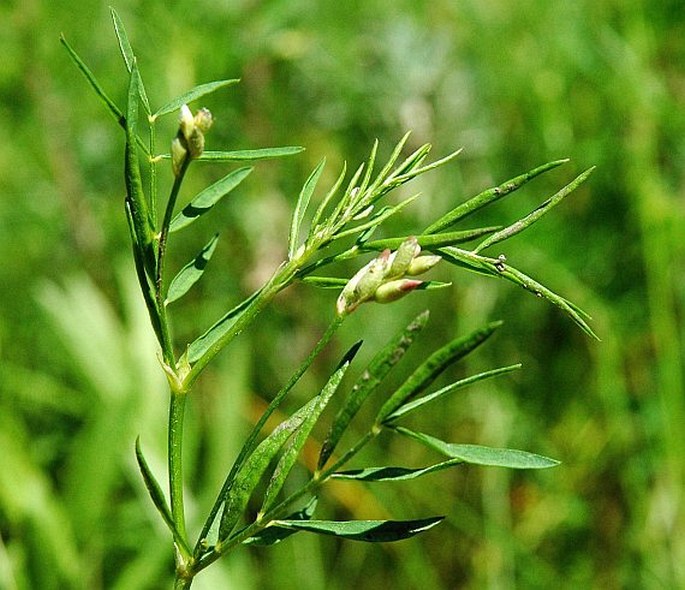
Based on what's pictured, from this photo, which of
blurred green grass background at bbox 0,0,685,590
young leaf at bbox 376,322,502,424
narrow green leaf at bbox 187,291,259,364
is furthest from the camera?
blurred green grass background at bbox 0,0,685,590

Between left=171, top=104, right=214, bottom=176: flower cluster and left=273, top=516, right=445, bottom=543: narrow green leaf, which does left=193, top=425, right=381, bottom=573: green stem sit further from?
left=171, top=104, right=214, bottom=176: flower cluster

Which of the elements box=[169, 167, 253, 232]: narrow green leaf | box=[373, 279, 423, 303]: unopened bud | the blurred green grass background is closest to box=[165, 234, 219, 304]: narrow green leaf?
box=[169, 167, 253, 232]: narrow green leaf

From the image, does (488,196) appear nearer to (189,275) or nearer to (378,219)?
(378,219)

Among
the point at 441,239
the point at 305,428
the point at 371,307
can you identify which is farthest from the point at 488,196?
the point at 371,307

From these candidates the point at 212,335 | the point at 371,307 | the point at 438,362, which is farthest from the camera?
the point at 371,307

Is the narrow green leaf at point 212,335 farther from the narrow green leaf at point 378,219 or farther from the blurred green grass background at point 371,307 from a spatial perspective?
the blurred green grass background at point 371,307

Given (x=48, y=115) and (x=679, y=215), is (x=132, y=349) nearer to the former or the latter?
(x=48, y=115)

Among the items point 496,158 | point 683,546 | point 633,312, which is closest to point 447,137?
point 496,158
